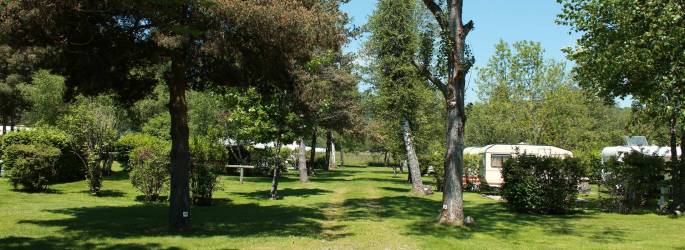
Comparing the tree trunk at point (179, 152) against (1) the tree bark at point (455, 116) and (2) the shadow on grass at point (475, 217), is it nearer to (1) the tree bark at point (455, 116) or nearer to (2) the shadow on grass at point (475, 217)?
(2) the shadow on grass at point (475, 217)

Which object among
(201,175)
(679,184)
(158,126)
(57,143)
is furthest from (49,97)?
(679,184)

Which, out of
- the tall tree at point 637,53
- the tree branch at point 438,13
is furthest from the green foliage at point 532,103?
the tree branch at point 438,13

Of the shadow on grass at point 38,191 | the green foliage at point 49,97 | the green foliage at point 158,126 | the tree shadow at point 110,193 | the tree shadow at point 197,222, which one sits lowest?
the tree shadow at point 197,222

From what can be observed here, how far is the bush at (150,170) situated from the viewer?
48.1 ft

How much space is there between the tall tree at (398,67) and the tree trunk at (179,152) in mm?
13529

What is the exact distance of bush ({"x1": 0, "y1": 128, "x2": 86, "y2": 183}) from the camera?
16.0 meters

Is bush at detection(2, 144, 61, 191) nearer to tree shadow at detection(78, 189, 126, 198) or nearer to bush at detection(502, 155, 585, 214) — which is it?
tree shadow at detection(78, 189, 126, 198)

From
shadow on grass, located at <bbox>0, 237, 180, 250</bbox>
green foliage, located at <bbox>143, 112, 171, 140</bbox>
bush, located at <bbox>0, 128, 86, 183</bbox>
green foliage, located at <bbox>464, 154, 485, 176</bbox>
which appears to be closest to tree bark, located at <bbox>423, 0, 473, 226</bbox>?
shadow on grass, located at <bbox>0, 237, 180, 250</bbox>

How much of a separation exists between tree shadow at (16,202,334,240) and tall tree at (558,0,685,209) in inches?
307

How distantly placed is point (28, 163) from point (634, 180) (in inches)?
662

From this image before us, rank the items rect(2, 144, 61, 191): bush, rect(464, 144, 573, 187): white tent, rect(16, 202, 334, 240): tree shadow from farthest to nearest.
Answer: rect(464, 144, 573, 187): white tent, rect(2, 144, 61, 191): bush, rect(16, 202, 334, 240): tree shadow

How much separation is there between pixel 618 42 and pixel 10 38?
13.7 m

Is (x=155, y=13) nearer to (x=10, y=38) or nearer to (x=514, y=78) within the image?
(x=10, y=38)

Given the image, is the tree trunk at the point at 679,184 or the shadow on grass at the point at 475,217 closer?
the shadow on grass at the point at 475,217
